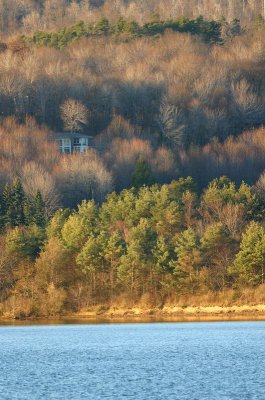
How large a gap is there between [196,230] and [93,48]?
92364 mm

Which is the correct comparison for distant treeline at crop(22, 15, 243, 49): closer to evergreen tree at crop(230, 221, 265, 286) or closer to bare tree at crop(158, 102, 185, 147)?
bare tree at crop(158, 102, 185, 147)

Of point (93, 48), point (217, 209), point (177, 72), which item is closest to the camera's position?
point (217, 209)

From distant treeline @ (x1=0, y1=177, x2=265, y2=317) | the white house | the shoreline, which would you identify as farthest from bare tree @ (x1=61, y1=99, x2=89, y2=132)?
the shoreline

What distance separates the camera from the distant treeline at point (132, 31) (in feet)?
600

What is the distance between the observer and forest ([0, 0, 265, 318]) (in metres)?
86.7

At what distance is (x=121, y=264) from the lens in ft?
286

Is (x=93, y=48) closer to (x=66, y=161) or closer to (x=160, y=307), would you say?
(x=66, y=161)

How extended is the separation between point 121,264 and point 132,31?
332 feet

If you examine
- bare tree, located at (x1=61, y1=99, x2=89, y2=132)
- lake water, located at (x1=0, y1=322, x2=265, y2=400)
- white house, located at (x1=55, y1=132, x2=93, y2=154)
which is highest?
bare tree, located at (x1=61, y1=99, x2=89, y2=132)

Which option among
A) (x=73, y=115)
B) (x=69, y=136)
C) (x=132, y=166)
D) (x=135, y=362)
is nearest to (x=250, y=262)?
(x=135, y=362)

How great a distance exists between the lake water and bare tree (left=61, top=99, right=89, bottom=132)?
79.4 meters

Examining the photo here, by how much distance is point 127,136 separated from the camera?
492 ft

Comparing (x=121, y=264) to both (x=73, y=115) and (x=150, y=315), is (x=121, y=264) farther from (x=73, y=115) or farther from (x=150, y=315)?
(x=73, y=115)

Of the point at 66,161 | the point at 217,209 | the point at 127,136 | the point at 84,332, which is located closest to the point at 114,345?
the point at 84,332
